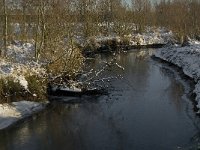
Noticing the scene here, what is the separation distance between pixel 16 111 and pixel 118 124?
4816 millimetres

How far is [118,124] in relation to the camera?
59.6ft

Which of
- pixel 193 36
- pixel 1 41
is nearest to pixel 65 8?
pixel 1 41

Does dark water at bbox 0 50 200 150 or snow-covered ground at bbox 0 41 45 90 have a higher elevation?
snow-covered ground at bbox 0 41 45 90

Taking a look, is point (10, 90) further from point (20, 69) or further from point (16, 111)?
point (20, 69)

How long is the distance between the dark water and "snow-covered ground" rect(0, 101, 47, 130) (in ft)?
1.71

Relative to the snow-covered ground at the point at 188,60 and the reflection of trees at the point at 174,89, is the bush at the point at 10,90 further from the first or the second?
the snow-covered ground at the point at 188,60

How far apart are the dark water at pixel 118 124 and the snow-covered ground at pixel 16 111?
1.71ft

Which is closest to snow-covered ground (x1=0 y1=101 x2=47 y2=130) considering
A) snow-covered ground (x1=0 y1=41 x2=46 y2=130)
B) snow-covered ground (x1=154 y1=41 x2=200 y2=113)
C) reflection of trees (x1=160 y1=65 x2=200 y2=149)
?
snow-covered ground (x1=0 y1=41 x2=46 y2=130)

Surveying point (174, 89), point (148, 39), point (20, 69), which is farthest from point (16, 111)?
point (148, 39)

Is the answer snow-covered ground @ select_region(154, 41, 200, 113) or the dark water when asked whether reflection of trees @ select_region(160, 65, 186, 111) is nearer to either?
the dark water

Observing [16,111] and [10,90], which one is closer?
[16,111]

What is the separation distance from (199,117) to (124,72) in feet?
45.8

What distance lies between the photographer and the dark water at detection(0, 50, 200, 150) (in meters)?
15.5

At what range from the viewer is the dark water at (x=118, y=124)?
1552 cm
